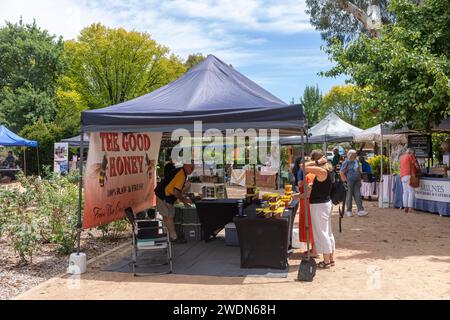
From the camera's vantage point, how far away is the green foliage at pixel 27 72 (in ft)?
132

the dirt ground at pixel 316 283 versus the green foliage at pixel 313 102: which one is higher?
the green foliage at pixel 313 102

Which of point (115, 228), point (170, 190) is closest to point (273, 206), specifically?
point (170, 190)

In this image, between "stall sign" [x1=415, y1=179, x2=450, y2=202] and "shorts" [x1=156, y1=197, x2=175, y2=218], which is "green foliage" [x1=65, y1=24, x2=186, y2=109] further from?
"shorts" [x1=156, y1=197, x2=175, y2=218]

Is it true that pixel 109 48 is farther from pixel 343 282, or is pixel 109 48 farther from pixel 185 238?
pixel 343 282

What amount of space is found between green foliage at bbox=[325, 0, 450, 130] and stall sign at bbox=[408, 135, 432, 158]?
367cm

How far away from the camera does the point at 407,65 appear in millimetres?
9617

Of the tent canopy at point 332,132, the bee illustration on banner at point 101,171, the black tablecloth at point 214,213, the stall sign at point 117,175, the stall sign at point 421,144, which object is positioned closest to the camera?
the stall sign at point 117,175

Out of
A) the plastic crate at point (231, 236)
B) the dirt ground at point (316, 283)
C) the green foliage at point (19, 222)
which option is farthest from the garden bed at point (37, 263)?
the plastic crate at point (231, 236)

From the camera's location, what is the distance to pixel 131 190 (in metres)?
8.88

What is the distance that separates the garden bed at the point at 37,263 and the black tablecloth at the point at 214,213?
1.66 metres

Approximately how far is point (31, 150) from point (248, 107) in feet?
86.4

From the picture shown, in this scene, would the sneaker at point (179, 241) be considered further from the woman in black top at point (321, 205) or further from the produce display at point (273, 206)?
the woman in black top at point (321, 205)

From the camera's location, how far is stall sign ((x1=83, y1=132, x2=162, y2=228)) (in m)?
7.15
